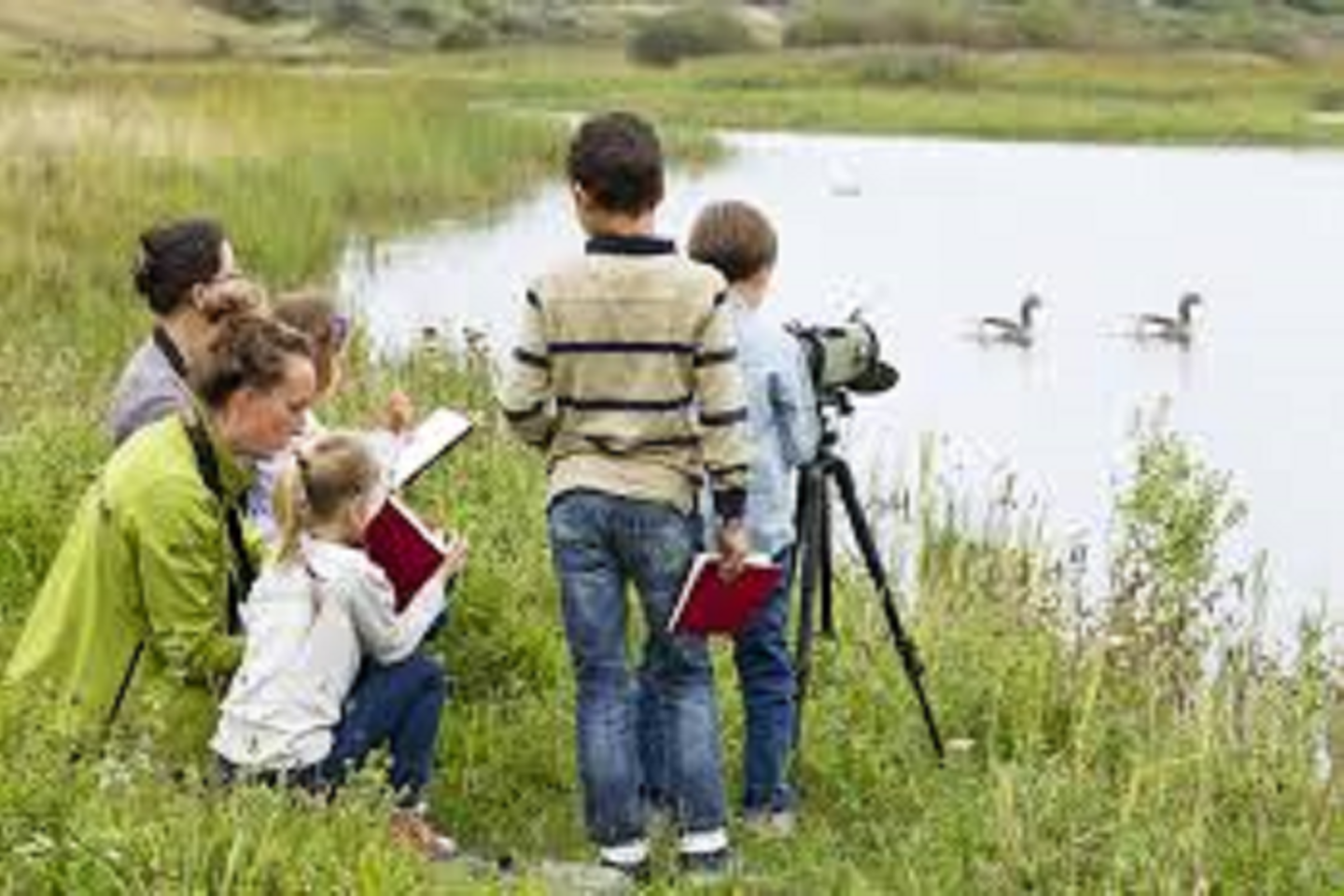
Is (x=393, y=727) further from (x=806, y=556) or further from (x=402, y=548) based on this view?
(x=806, y=556)

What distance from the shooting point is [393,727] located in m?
4.99

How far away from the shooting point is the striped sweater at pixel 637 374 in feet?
15.9

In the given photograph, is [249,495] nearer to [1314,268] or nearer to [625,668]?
[625,668]

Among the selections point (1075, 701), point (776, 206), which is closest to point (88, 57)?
point (776, 206)

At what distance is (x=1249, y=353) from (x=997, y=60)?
35250 mm

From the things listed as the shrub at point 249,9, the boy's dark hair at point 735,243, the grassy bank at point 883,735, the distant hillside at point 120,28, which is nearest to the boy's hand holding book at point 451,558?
the grassy bank at point 883,735

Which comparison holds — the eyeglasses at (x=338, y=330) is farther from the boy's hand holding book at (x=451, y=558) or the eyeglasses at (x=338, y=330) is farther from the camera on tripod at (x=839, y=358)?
the camera on tripod at (x=839, y=358)

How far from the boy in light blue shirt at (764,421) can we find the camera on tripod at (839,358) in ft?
0.18

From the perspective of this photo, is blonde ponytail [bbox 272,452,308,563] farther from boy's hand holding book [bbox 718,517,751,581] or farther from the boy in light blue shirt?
the boy in light blue shirt

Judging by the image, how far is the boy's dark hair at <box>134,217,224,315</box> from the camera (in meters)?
5.45

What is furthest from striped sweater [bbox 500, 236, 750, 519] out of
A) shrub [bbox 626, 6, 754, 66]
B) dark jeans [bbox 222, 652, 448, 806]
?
shrub [bbox 626, 6, 754, 66]

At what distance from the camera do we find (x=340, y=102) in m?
24.6

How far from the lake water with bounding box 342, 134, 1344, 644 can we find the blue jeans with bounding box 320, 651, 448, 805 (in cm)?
345

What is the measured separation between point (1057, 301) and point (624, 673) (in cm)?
1354
